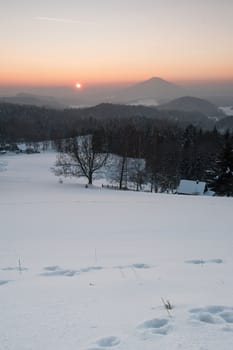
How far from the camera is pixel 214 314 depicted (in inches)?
166

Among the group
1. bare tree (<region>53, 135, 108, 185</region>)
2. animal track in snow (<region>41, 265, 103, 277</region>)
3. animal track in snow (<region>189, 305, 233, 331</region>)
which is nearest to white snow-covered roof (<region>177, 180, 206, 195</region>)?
bare tree (<region>53, 135, 108, 185</region>)

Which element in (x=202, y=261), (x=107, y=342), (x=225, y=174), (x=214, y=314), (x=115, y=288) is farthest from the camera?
(x=225, y=174)

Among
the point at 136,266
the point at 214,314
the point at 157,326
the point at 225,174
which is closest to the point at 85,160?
the point at 225,174

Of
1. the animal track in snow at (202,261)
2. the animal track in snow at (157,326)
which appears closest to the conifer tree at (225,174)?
the animal track in snow at (202,261)

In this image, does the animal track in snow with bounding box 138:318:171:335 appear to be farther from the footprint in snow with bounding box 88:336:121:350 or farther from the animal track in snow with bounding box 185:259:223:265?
the animal track in snow with bounding box 185:259:223:265

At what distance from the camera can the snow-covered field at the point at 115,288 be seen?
366 centimetres

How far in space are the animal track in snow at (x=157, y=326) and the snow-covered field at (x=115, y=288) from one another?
0.01m

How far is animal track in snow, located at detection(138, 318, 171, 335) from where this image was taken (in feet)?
12.4

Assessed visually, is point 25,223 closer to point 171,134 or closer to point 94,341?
point 94,341

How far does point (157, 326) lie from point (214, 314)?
78cm

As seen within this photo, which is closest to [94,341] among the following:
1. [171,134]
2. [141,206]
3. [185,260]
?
[185,260]

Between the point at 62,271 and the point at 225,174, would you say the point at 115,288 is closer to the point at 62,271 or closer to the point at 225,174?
the point at 62,271

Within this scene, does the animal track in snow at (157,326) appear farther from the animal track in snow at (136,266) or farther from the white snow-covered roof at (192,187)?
the white snow-covered roof at (192,187)

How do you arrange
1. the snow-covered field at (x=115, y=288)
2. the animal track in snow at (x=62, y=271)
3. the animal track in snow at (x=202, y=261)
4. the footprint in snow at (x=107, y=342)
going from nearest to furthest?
the footprint in snow at (x=107, y=342)
the snow-covered field at (x=115, y=288)
the animal track in snow at (x=62, y=271)
the animal track in snow at (x=202, y=261)
